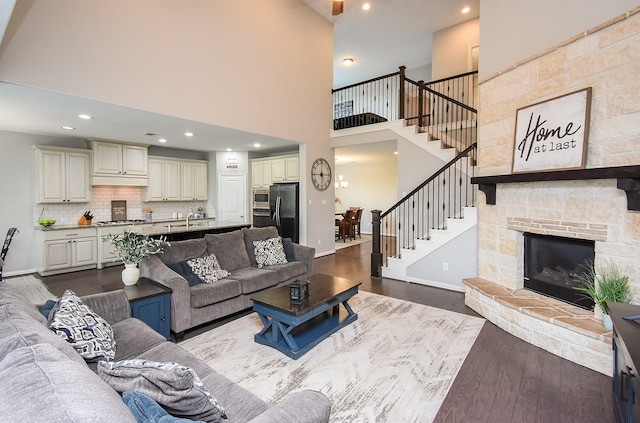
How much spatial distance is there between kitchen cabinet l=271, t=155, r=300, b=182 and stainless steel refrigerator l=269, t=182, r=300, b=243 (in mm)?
330

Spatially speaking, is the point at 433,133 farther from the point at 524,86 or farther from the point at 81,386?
the point at 81,386

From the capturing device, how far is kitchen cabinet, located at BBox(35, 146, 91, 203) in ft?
18.6

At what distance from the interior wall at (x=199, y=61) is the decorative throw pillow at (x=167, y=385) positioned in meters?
3.71

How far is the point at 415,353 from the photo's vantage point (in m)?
2.83

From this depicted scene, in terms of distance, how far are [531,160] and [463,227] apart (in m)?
1.45

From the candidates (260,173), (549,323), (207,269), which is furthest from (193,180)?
(549,323)

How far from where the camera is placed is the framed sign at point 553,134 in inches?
112

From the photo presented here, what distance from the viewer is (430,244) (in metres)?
4.84

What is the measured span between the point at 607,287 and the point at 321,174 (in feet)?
17.8

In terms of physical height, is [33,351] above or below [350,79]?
below

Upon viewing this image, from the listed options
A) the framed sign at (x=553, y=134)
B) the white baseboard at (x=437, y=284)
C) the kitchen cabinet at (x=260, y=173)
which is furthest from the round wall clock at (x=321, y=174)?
the framed sign at (x=553, y=134)

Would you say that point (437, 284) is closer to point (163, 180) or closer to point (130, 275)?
point (130, 275)

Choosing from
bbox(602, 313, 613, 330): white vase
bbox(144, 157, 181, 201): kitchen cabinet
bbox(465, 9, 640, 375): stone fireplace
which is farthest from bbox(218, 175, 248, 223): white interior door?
bbox(602, 313, 613, 330): white vase

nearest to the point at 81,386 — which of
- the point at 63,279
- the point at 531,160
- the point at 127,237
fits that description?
the point at 127,237
